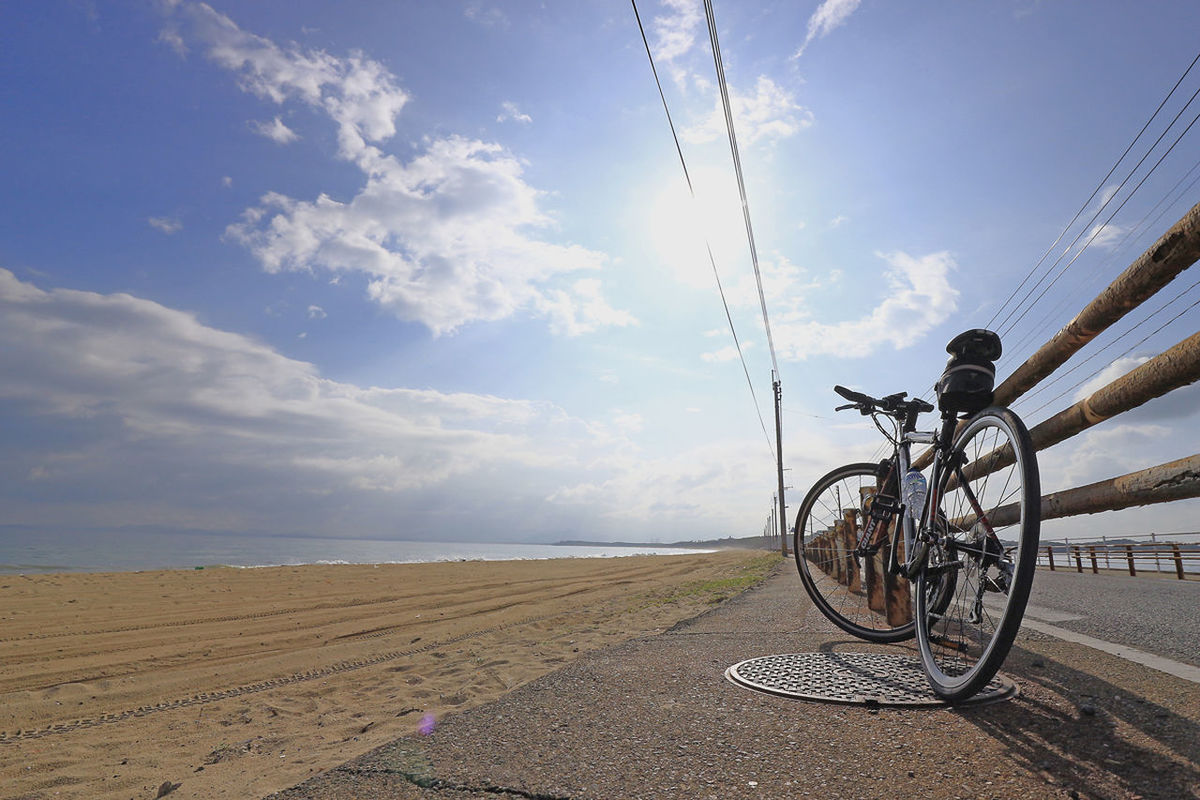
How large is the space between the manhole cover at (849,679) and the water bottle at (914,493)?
2.56 ft

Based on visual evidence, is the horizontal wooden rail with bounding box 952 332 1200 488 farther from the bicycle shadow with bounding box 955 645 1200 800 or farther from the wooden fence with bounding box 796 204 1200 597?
the bicycle shadow with bounding box 955 645 1200 800

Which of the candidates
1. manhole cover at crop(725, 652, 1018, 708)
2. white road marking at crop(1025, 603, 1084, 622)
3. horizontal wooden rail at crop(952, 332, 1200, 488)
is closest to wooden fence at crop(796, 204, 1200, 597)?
horizontal wooden rail at crop(952, 332, 1200, 488)

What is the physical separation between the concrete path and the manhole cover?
0.26ft

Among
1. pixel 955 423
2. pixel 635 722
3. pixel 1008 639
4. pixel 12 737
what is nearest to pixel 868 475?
pixel 955 423

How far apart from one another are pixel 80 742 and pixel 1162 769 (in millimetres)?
5362

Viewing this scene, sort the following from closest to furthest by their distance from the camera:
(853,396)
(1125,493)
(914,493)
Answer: (1125,493)
(914,493)
(853,396)

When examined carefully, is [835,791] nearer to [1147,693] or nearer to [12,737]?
[1147,693]

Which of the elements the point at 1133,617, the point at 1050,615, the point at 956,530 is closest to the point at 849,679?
the point at 956,530

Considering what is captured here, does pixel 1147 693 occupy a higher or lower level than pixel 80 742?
higher

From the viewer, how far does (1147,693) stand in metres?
2.28

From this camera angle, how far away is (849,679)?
2820 mm

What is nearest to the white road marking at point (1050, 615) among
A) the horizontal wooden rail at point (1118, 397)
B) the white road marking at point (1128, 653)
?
the white road marking at point (1128, 653)

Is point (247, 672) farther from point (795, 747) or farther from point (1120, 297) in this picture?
point (1120, 297)

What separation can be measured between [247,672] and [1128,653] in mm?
6719
